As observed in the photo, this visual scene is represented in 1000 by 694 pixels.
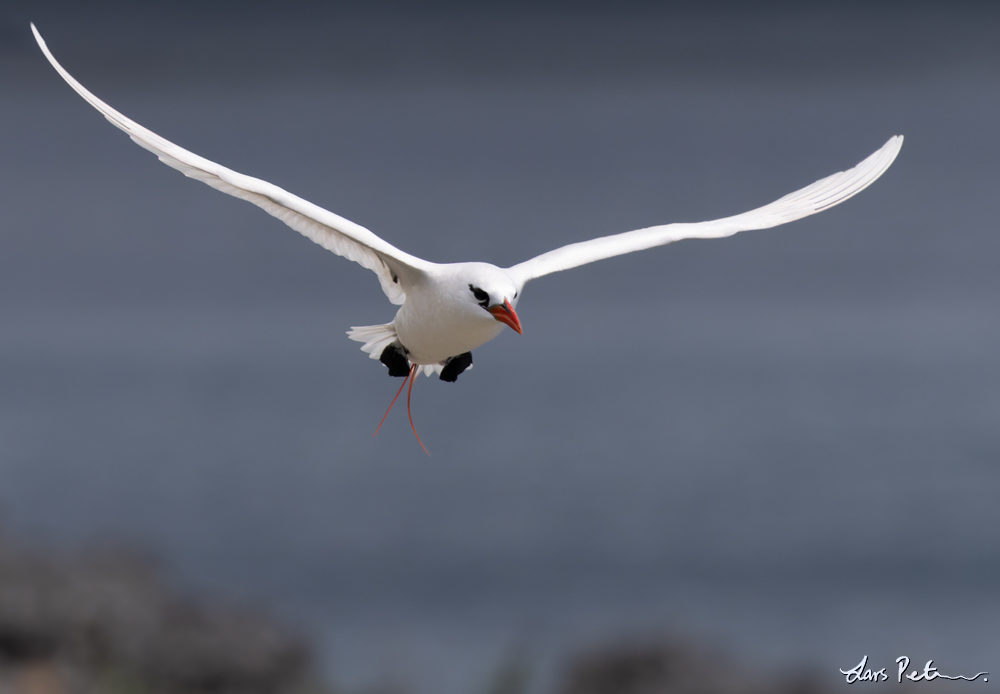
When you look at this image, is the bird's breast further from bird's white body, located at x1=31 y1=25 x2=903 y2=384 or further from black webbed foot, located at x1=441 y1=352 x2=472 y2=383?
black webbed foot, located at x1=441 y1=352 x2=472 y2=383

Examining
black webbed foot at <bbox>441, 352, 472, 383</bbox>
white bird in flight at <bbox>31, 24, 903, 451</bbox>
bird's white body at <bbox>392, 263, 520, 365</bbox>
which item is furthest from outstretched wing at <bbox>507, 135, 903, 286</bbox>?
black webbed foot at <bbox>441, 352, 472, 383</bbox>

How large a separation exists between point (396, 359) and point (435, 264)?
1.07 feet

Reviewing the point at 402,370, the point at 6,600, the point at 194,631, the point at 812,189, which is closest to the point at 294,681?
the point at 194,631

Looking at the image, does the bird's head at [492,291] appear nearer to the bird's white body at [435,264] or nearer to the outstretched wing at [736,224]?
the bird's white body at [435,264]

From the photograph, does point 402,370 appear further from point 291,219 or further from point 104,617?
point 104,617

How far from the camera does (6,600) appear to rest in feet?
12.1

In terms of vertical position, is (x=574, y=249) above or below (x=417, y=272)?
above

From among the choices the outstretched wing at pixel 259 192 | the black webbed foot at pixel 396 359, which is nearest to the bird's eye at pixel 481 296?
the outstretched wing at pixel 259 192

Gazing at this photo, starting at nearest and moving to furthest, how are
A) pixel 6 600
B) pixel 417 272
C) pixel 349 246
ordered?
pixel 417 272
pixel 349 246
pixel 6 600

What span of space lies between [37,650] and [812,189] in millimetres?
3178

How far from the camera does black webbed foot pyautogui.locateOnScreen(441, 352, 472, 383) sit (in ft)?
7.30

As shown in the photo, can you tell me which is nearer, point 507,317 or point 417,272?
point 507,317

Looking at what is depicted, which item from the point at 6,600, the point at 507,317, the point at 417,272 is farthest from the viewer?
the point at 6,600

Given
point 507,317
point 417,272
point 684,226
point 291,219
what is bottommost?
point 507,317
